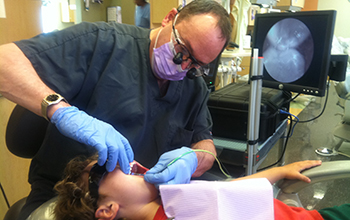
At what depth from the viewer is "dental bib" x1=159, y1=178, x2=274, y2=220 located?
76 cm

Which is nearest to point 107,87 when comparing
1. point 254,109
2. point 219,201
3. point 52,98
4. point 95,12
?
point 52,98

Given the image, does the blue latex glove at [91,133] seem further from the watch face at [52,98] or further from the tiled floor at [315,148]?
the tiled floor at [315,148]

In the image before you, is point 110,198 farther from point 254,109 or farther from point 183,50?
point 254,109

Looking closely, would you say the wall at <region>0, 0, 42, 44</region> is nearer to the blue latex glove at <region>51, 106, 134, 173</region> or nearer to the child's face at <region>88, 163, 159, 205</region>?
the blue latex glove at <region>51, 106, 134, 173</region>

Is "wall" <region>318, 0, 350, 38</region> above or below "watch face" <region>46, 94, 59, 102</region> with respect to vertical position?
above

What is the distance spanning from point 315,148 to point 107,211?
2.68 metres

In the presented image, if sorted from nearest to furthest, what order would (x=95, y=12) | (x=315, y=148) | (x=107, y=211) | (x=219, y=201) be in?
(x=219, y=201)
(x=107, y=211)
(x=95, y=12)
(x=315, y=148)

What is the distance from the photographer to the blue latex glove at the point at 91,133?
763 mm

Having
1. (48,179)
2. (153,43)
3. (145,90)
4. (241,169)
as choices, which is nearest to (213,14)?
(153,43)

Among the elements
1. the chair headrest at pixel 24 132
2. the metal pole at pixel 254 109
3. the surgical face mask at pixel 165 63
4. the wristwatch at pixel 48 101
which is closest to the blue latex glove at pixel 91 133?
the wristwatch at pixel 48 101

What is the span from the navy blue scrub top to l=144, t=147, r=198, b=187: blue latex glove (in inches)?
10.9

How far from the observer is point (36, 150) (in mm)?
1068

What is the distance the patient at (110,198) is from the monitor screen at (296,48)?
2.33ft

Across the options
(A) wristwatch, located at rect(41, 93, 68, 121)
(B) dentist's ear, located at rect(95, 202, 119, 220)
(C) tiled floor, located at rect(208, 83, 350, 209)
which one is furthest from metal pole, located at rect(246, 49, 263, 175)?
(A) wristwatch, located at rect(41, 93, 68, 121)
